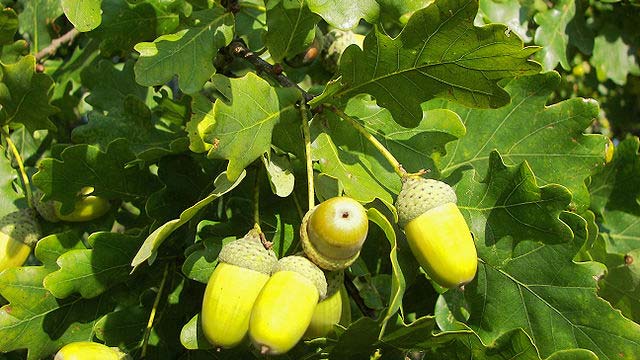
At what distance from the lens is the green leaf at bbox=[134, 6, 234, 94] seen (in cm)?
144

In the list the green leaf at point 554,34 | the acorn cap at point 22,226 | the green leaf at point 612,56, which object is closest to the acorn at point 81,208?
the acorn cap at point 22,226

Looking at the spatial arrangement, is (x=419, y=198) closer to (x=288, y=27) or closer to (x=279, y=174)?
(x=279, y=174)

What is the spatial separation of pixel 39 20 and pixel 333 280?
1439mm

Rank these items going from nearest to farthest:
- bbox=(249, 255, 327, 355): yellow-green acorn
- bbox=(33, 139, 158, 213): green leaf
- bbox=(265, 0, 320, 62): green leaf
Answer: bbox=(249, 255, 327, 355): yellow-green acorn < bbox=(265, 0, 320, 62): green leaf < bbox=(33, 139, 158, 213): green leaf

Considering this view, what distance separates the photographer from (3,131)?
1.82 metres

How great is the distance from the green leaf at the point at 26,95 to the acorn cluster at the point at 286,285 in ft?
2.62

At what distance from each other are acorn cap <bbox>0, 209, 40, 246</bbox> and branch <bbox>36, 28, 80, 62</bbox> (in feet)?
2.10

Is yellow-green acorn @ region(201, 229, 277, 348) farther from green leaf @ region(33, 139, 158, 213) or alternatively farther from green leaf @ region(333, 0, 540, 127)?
green leaf @ region(33, 139, 158, 213)

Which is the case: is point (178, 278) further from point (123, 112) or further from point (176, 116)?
point (123, 112)

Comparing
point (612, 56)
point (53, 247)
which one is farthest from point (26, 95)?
point (612, 56)

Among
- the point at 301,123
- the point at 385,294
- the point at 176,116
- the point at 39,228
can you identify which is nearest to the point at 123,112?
the point at 176,116

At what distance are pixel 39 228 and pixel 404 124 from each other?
0.92 metres

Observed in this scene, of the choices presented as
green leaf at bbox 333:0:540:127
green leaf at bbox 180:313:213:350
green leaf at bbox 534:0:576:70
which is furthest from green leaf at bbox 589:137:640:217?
green leaf at bbox 180:313:213:350

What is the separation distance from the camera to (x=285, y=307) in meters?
1.08
